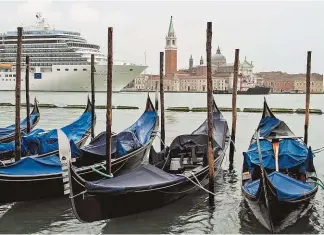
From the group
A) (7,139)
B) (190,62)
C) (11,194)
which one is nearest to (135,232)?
(11,194)

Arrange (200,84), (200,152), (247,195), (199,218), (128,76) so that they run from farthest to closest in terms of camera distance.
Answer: (200,84) → (128,76) → (200,152) → (199,218) → (247,195)

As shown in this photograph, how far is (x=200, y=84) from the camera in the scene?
337ft

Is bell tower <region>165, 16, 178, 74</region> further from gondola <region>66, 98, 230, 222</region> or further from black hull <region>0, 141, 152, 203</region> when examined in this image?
black hull <region>0, 141, 152, 203</region>

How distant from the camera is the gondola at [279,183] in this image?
586 cm

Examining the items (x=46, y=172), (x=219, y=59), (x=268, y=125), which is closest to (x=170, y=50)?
(x=219, y=59)

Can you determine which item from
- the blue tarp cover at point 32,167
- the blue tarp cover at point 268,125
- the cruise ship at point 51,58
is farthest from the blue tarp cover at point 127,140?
the cruise ship at point 51,58

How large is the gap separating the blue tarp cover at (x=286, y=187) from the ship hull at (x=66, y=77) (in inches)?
1692

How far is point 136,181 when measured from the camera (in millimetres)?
6457

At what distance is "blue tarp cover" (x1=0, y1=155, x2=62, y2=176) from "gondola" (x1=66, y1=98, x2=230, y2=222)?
19.9 inches

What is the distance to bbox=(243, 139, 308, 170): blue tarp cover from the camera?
753 cm

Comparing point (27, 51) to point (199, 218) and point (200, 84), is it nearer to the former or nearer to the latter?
point (199, 218)

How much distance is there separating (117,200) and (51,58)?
44.1 metres

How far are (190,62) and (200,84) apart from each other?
30.1m

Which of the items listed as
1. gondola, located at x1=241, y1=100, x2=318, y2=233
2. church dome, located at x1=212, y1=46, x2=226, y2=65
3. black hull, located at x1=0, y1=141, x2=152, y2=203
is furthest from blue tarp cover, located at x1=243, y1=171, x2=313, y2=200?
church dome, located at x1=212, y1=46, x2=226, y2=65
